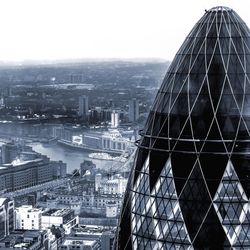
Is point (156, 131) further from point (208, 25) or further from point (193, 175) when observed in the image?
point (208, 25)

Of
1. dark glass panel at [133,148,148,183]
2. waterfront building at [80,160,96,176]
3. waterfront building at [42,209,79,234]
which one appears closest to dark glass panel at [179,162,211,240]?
dark glass panel at [133,148,148,183]

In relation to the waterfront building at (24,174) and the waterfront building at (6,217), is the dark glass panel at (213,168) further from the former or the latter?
the waterfront building at (24,174)

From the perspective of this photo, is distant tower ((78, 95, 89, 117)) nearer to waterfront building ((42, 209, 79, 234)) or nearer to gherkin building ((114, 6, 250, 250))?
waterfront building ((42, 209, 79, 234))

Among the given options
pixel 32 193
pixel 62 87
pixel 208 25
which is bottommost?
pixel 32 193

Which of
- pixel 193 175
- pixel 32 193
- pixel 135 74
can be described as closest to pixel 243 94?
pixel 193 175

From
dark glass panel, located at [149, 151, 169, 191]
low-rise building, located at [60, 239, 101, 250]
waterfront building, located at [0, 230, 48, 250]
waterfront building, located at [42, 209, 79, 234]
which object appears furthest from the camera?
waterfront building, located at [42, 209, 79, 234]

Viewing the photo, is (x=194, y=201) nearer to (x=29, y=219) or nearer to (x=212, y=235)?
(x=212, y=235)

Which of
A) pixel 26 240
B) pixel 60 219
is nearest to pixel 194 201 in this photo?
pixel 26 240
